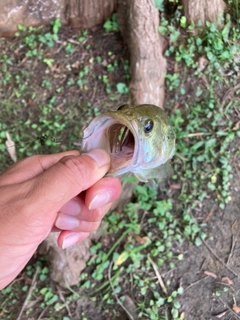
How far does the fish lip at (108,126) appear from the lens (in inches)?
71.7

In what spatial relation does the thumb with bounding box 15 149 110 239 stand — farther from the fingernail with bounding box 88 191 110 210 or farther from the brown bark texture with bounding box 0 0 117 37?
the brown bark texture with bounding box 0 0 117 37

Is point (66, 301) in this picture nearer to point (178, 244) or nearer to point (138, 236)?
point (138, 236)

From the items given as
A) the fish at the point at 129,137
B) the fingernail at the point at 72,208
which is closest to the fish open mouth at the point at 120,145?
the fish at the point at 129,137

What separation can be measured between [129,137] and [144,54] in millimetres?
1573

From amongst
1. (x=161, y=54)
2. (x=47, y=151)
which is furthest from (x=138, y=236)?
(x=161, y=54)

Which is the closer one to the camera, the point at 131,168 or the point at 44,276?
the point at 131,168

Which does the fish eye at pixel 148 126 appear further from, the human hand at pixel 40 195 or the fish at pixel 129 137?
the human hand at pixel 40 195

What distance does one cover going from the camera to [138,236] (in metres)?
3.48

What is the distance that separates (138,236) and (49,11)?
2485 mm

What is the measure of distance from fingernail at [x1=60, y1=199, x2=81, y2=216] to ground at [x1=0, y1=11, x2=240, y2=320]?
1.21 meters

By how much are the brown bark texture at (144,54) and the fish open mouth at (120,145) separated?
1.47 metres

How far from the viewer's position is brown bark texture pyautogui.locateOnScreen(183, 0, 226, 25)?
3.60 m

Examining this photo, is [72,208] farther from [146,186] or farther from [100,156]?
[146,186]

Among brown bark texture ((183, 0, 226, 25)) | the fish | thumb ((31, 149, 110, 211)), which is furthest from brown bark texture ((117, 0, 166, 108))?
thumb ((31, 149, 110, 211))
